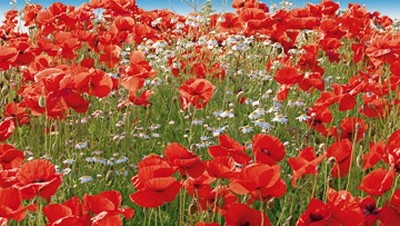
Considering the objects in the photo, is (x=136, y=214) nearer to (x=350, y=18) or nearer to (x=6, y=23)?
(x=350, y=18)

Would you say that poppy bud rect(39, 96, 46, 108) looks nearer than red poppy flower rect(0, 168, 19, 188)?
No

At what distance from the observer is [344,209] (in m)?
1.98

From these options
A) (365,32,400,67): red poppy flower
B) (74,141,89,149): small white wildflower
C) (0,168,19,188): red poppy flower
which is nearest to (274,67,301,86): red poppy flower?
(365,32,400,67): red poppy flower

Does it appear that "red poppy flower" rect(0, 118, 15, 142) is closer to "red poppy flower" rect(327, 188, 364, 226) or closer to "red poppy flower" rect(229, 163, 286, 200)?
"red poppy flower" rect(229, 163, 286, 200)

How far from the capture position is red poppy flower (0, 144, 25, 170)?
2.44 meters

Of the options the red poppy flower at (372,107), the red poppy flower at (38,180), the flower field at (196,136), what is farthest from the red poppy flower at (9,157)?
the red poppy flower at (372,107)

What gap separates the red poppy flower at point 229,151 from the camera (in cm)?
231

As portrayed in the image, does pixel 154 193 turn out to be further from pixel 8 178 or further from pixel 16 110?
pixel 16 110

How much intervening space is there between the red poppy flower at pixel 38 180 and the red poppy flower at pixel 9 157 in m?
0.37

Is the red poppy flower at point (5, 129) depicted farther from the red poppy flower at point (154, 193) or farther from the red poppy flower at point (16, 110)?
the red poppy flower at point (154, 193)

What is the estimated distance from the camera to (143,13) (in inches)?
244

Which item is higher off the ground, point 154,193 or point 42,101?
point 42,101

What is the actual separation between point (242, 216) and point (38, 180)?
562mm

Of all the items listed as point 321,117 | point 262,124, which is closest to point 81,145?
point 262,124
